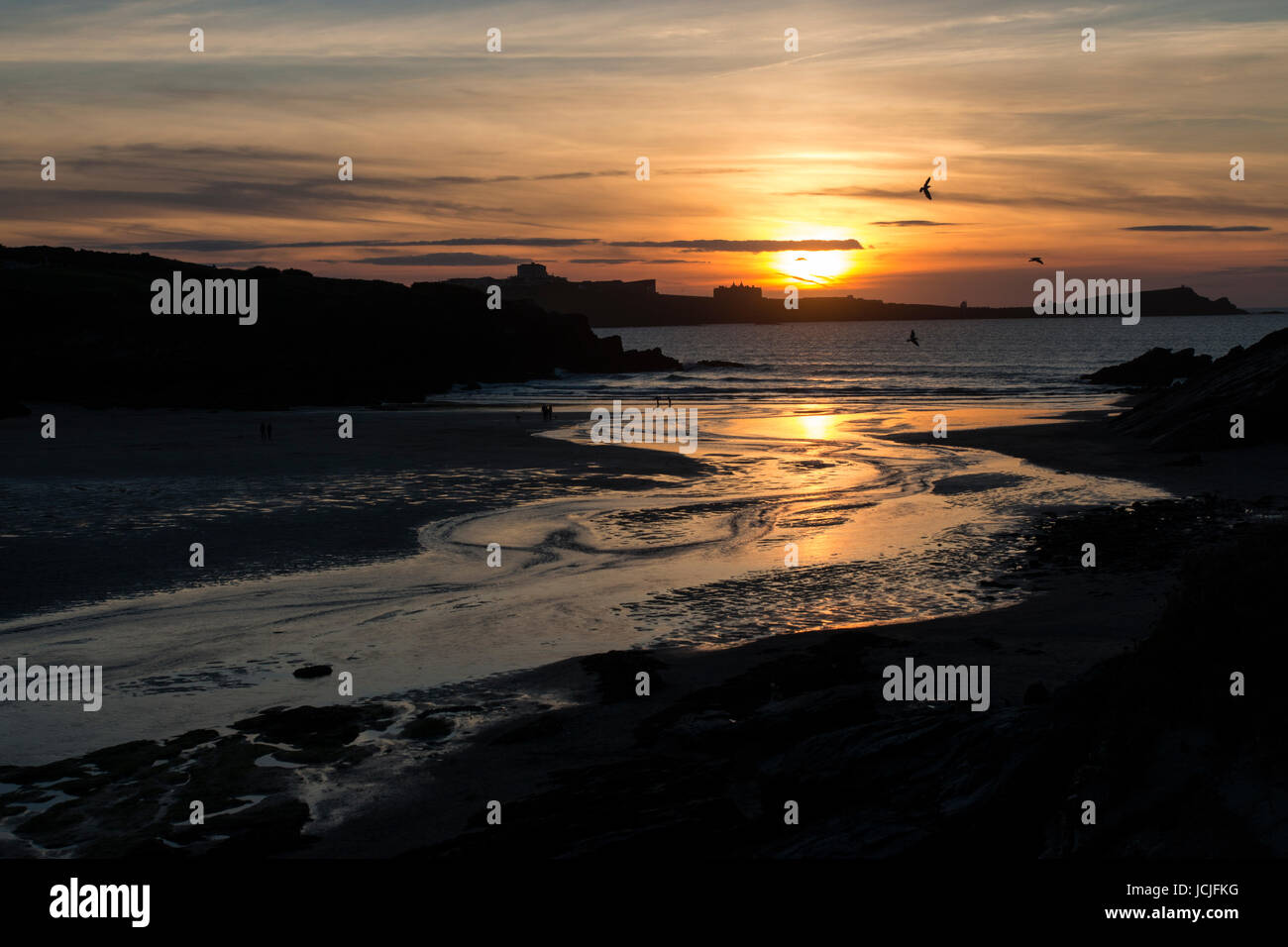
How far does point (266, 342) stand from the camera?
90.7m

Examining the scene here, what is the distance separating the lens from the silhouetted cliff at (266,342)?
7394cm

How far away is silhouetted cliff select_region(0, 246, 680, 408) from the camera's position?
7394 cm

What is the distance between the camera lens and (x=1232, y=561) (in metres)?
8.59

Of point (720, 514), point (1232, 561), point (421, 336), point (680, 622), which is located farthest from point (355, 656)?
point (421, 336)
